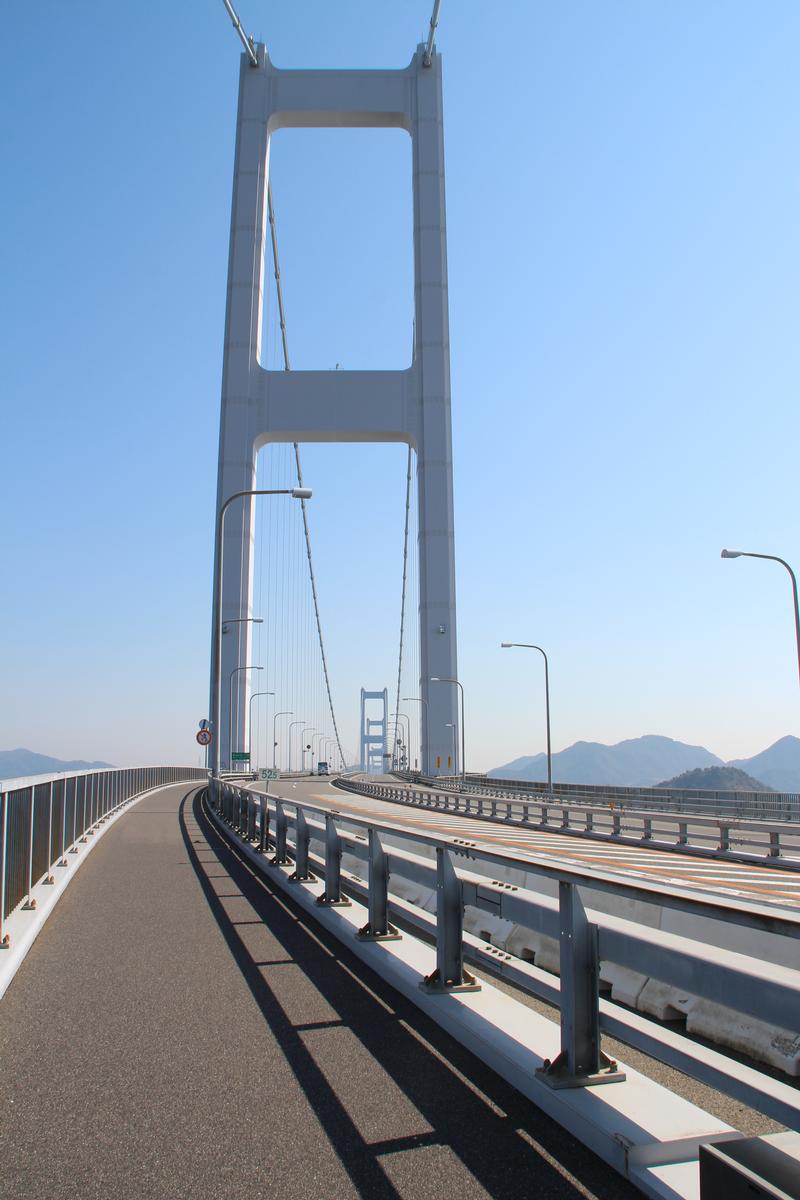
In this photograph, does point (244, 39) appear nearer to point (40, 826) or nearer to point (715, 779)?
point (40, 826)

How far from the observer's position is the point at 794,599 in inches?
990

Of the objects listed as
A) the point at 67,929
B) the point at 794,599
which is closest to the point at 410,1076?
the point at 67,929

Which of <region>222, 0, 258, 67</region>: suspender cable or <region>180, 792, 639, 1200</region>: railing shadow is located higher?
<region>222, 0, 258, 67</region>: suspender cable

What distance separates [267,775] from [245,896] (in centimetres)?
5332

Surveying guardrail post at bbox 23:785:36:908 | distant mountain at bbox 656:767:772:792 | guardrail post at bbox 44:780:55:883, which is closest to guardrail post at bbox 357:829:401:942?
guardrail post at bbox 23:785:36:908

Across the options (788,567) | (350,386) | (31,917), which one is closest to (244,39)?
(350,386)

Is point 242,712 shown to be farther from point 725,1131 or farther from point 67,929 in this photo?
point 725,1131

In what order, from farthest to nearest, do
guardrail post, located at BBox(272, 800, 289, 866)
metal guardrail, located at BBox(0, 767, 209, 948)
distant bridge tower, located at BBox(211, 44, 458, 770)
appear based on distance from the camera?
distant bridge tower, located at BBox(211, 44, 458, 770), guardrail post, located at BBox(272, 800, 289, 866), metal guardrail, located at BBox(0, 767, 209, 948)

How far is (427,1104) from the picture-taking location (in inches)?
147

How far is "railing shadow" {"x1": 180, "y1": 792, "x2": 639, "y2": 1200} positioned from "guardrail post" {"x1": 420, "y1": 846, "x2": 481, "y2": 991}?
0.21m

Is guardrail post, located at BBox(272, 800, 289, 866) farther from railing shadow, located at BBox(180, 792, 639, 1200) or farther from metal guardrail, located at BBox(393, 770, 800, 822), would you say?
metal guardrail, located at BBox(393, 770, 800, 822)

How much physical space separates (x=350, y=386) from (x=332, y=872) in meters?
37.5

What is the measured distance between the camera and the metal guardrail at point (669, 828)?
15359 millimetres

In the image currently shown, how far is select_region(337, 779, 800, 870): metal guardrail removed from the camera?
1536 centimetres
